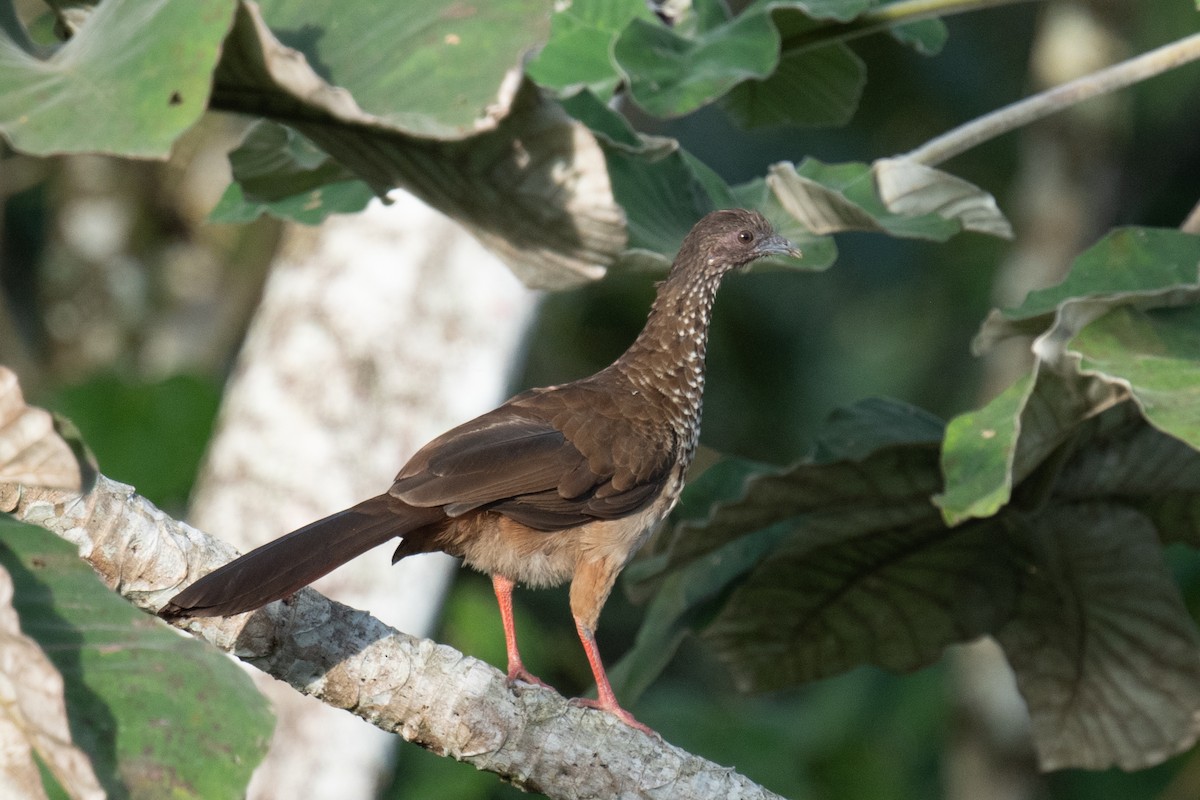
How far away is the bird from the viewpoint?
309 cm

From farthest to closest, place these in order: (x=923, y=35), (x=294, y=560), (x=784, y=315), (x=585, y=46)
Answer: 1. (x=784, y=315)
2. (x=923, y=35)
3. (x=585, y=46)
4. (x=294, y=560)

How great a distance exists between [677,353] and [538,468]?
70cm

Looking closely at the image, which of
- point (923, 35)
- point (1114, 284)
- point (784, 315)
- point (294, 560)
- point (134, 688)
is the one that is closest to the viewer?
point (134, 688)

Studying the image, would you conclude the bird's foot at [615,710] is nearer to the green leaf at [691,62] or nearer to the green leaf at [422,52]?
the green leaf at [422,52]

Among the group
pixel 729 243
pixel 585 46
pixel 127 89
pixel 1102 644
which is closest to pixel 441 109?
pixel 127 89

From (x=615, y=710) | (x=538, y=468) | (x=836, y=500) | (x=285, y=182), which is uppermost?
(x=285, y=182)

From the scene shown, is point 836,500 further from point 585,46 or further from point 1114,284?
point 585,46

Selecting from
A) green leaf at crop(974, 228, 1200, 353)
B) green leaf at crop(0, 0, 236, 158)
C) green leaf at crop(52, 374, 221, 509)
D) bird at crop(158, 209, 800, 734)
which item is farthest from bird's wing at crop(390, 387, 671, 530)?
green leaf at crop(52, 374, 221, 509)

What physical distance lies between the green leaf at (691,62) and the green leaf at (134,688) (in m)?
1.86

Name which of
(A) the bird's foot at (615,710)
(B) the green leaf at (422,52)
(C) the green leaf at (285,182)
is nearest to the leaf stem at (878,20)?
(C) the green leaf at (285,182)

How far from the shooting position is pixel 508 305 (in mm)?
5605

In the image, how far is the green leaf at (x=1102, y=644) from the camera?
3.91 metres

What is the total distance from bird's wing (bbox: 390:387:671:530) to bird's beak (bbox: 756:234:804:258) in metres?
0.55

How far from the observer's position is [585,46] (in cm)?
401
